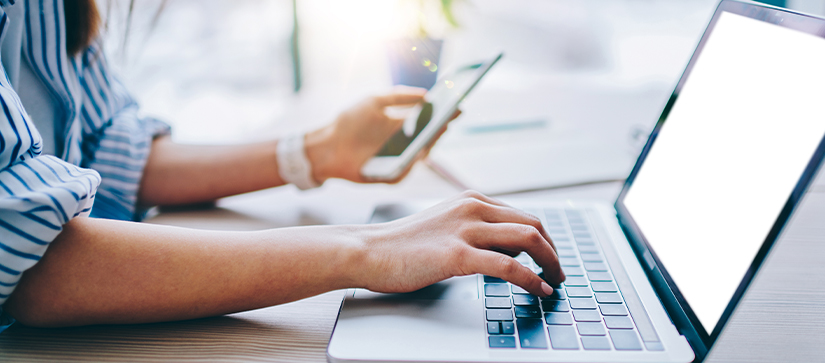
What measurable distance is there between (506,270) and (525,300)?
0.04 metres

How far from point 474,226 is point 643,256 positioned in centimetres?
18

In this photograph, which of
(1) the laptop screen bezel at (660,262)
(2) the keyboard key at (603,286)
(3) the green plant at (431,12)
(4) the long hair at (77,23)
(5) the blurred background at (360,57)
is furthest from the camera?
(5) the blurred background at (360,57)

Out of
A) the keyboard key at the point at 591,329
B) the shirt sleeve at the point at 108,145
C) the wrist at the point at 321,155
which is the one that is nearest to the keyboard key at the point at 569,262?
the keyboard key at the point at 591,329

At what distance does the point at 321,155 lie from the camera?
0.67m

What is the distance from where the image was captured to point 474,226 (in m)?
0.40

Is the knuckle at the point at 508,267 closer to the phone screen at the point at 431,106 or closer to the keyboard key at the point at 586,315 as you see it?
the keyboard key at the point at 586,315

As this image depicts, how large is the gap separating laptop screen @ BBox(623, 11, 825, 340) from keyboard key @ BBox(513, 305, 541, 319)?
0.36 ft

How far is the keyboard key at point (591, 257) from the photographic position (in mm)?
451

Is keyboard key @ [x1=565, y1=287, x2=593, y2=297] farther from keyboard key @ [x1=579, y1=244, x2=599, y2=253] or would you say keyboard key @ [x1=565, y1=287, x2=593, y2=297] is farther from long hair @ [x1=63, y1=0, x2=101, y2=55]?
long hair @ [x1=63, y1=0, x2=101, y2=55]

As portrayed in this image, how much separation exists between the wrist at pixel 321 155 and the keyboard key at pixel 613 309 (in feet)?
1.38

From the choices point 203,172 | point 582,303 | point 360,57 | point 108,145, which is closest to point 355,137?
point 203,172

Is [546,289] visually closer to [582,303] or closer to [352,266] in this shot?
[582,303]

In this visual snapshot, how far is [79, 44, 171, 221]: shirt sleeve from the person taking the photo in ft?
1.85

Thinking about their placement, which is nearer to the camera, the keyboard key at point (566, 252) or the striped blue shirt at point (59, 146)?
the striped blue shirt at point (59, 146)
